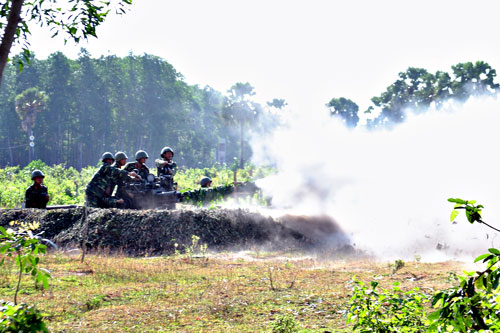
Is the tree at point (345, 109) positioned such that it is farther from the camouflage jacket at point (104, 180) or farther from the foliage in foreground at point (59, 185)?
the camouflage jacket at point (104, 180)

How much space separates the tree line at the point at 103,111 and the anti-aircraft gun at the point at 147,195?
57.6 m

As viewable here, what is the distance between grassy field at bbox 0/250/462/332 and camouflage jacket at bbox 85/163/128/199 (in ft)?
12.1

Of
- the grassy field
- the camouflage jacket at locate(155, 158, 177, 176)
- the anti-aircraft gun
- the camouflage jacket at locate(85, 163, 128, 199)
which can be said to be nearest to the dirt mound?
the grassy field

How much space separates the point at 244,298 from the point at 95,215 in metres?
8.51

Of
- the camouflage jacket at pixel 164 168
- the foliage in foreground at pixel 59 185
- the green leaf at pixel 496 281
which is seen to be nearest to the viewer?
the green leaf at pixel 496 281

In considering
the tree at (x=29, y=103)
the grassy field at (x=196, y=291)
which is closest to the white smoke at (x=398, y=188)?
the grassy field at (x=196, y=291)

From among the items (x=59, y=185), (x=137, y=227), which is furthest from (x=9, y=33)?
(x=59, y=185)

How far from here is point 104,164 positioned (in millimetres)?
19375

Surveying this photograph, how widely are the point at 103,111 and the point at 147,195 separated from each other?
71990mm

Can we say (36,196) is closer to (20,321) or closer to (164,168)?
(164,168)

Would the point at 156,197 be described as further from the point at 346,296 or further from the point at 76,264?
the point at 346,296

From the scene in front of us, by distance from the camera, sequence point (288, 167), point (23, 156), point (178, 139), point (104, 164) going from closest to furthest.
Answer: point (104, 164) → point (288, 167) → point (23, 156) → point (178, 139)

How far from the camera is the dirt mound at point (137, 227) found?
17.5 metres

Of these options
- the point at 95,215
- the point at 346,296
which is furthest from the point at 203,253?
the point at 346,296
